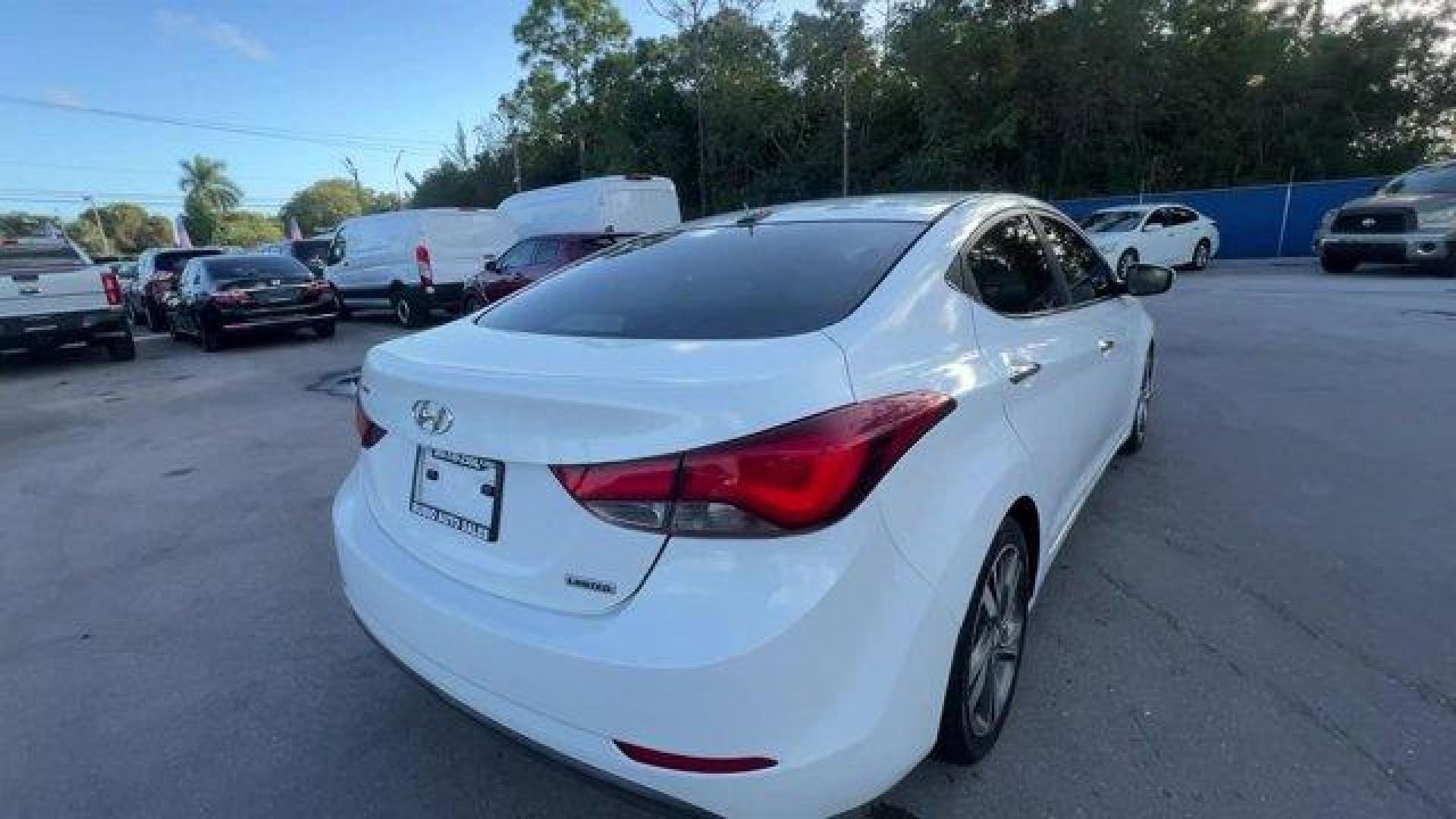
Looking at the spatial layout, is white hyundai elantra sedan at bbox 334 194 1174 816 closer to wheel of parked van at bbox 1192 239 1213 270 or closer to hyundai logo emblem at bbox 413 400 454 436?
hyundai logo emblem at bbox 413 400 454 436

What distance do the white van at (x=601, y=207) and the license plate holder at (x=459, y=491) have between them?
13609 millimetres

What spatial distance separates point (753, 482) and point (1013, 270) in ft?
5.61

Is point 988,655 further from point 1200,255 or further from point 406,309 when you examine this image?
point 1200,255

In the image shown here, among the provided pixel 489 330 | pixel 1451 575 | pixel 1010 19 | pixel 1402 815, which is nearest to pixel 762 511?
pixel 489 330

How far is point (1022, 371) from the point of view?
2484 millimetres

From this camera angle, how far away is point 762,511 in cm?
160

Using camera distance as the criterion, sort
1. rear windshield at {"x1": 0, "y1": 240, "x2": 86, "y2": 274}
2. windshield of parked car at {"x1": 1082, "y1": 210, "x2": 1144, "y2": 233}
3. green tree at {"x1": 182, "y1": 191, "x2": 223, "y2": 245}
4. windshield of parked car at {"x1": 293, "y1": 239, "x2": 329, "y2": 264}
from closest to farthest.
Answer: rear windshield at {"x1": 0, "y1": 240, "x2": 86, "y2": 274} → windshield of parked car at {"x1": 1082, "y1": 210, "x2": 1144, "y2": 233} → windshield of parked car at {"x1": 293, "y1": 239, "x2": 329, "y2": 264} → green tree at {"x1": 182, "y1": 191, "x2": 223, "y2": 245}

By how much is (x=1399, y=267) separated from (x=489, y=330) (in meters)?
20.2

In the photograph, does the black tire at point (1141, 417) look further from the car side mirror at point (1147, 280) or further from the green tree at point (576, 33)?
the green tree at point (576, 33)

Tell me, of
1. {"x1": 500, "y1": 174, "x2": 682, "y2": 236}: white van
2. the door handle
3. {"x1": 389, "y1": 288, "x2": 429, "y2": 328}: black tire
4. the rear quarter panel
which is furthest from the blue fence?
the rear quarter panel

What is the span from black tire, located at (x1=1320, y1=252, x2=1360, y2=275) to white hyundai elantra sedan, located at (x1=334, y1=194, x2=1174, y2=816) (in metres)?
17.0

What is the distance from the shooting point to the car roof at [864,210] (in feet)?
9.12

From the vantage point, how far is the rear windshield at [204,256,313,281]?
41.3 feet

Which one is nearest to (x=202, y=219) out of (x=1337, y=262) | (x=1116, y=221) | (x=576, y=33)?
(x=576, y=33)
